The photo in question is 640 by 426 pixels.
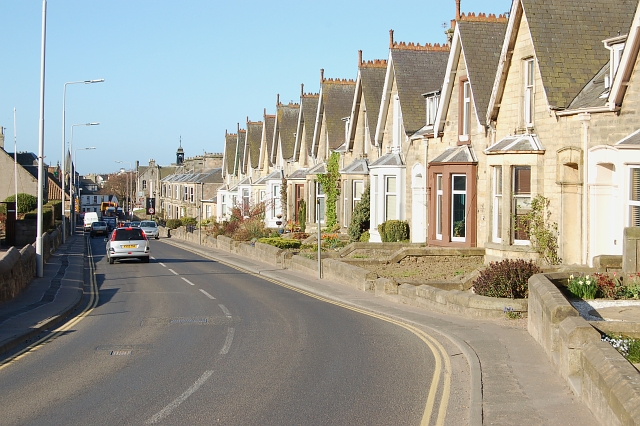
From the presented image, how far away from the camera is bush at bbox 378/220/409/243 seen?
1288 inches

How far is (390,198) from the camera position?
34.5 meters

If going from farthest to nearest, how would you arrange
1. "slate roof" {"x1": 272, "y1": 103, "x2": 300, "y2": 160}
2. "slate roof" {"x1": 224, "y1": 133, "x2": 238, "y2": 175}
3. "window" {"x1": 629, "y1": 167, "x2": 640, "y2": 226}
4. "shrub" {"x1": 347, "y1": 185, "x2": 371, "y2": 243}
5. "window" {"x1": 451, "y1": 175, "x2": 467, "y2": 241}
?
1. "slate roof" {"x1": 224, "y1": 133, "x2": 238, "y2": 175}
2. "slate roof" {"x1": 272, "y1": 103, "x2": 300, "y2": 160}
3. "shrub" {"x1": 347, "y1": 185, "x2": 371, "y2": 243}
4. "window" {"x1": 451, "y1": 175, "x2": 467, "y2": 241}
5. "window" {"x1": 629, "y1": 167, "x2": 640, "y2": 226}

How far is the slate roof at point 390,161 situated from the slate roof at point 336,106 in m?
10.4

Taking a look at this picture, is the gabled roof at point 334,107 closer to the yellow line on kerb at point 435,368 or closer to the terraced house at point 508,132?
the terraced house at point 508,132

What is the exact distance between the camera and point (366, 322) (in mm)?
17375

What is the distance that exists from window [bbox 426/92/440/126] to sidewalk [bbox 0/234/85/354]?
48.1 feet

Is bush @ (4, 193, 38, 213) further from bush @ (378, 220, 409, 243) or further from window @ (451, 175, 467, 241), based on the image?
window @ (451, 175, 467, 241)

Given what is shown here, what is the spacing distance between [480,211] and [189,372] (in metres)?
17.0

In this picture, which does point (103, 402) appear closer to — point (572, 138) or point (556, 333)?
point (556, 333)

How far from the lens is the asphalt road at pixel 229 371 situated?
30.5 feet

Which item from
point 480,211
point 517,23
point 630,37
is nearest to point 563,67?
point 517,23

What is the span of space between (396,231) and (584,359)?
77.3 ft

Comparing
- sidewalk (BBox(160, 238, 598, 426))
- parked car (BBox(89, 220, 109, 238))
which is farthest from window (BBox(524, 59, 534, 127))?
parked car (BBox(89, 220, 109, 238))

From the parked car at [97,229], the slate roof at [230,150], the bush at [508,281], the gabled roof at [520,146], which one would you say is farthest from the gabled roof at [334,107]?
the parked car at [97,229]
